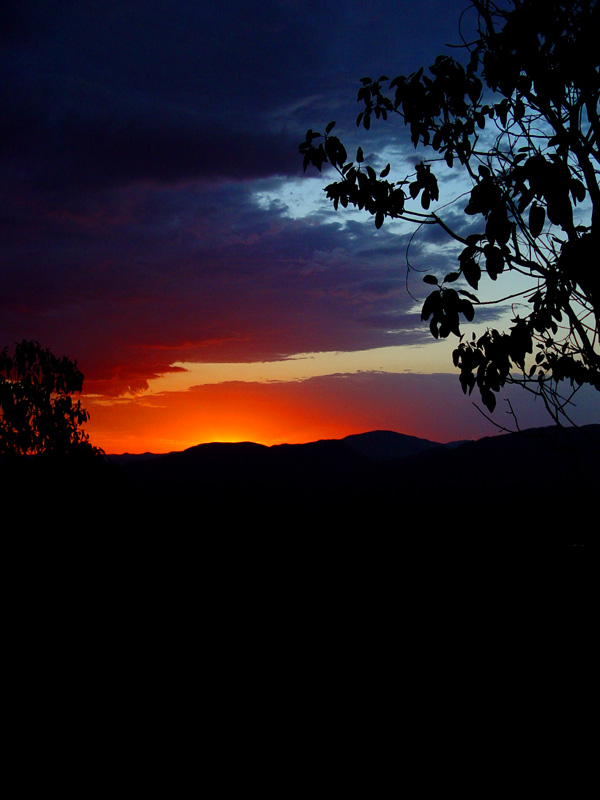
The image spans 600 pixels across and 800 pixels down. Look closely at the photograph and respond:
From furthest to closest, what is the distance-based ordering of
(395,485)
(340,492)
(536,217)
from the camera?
(395,485) → (340,492) → (536,217)

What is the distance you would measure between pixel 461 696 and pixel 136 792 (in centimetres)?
486

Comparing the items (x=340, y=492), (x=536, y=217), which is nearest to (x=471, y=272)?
(x=536, y=217)

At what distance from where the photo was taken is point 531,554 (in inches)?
782

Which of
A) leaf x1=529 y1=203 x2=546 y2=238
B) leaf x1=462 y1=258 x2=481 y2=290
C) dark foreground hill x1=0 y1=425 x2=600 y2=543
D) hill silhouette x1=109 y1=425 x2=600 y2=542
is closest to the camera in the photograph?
leaf x1=529 y1=203 x2=546 y2=238

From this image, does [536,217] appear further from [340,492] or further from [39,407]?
[340,492]

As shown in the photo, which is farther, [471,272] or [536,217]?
[471,272]

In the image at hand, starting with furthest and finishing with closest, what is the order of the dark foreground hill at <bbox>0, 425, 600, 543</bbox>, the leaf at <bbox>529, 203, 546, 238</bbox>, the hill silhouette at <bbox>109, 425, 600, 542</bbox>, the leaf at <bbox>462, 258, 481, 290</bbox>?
the hill silhouette at <bbox>109, 425, 600, 542</bbox> < the dark foreground hill at <bbox>0, 425, 600, 543</bbox> < the leaf at <bbox>462, 258, 481, 290</bbox> < the leaf at <bbox>529, 203, 546, 238</bbox>

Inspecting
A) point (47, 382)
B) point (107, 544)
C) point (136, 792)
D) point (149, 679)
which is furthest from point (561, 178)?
point (47, 382)

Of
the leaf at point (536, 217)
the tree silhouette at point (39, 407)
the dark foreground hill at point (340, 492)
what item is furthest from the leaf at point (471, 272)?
the tree silhouette at point (39, 407)

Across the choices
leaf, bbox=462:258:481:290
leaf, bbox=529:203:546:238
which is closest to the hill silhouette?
leaf, bbox=462:258:481:290

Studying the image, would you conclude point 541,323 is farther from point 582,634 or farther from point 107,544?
point 107,544

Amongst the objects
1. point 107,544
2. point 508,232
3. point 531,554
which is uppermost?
point 508,232

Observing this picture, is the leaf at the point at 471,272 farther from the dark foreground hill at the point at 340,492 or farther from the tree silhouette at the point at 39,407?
the tree silhouette at the point at 39,407

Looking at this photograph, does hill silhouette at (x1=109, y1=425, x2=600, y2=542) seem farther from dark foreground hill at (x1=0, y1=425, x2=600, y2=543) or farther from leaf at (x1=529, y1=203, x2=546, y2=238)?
leaf at (x1=529, y1=203, x2=546, y2=238)
